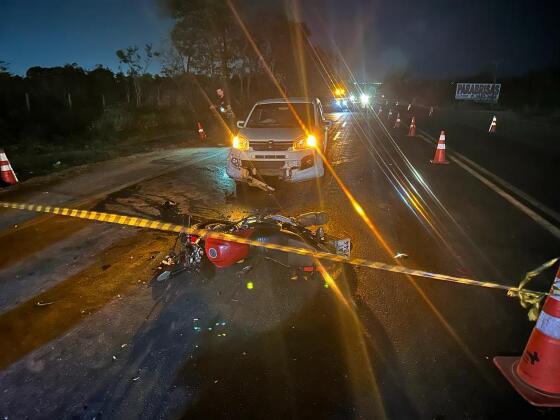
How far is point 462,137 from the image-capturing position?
16375 millimetres

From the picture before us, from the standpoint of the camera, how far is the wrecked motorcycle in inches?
157

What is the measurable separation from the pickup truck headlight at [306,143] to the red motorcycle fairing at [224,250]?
3.54 m

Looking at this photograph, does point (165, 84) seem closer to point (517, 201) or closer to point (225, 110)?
point (225, 110)

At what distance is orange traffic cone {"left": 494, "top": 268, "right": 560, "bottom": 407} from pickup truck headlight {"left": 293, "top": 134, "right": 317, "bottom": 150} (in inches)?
211

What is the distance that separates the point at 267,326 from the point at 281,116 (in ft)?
20.6

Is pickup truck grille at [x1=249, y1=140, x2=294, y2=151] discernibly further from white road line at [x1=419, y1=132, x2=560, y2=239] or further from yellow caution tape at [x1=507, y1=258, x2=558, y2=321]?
yellow caution tape at [x1=507, y1=258, x2=558, y2=321]

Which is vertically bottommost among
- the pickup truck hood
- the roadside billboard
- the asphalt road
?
the asphalt road

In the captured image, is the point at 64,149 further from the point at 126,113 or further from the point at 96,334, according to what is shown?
the point at 96,334

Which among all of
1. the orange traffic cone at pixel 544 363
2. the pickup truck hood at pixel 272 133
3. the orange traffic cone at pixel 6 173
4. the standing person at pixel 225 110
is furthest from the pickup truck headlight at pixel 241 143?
the standing person at pixel 225 110

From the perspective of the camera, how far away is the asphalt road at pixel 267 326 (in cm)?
247

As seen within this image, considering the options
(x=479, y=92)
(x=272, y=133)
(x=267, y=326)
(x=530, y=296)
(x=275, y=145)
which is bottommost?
(x=267, y=326)

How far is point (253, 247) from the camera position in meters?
4.28

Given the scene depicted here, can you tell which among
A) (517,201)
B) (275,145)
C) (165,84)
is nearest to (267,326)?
(275,145)

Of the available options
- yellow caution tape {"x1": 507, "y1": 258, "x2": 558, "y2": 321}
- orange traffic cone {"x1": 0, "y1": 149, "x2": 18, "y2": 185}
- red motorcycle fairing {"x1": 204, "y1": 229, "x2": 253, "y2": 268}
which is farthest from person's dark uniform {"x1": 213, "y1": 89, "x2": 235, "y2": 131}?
yellow caution tape {"x1": 507, "y1": 258, "x2": 558, "y2": 321}
